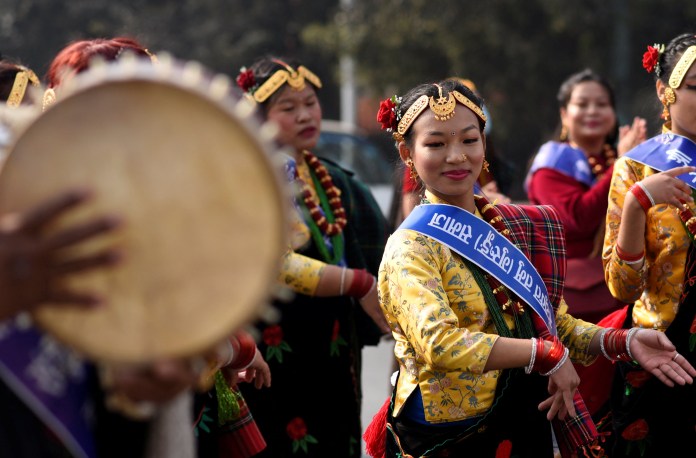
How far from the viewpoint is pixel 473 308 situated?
3254 millimetres

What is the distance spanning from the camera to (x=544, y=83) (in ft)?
55.8

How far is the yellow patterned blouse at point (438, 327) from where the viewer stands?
9.96 feet

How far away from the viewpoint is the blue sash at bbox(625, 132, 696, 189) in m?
3.78

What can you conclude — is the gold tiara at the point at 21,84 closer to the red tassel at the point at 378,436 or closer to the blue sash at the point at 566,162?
the red tassel at the point at 378,436

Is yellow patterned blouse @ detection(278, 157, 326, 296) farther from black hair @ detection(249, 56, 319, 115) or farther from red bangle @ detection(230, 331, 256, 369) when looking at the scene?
red bangle @ detection(230, 331, 256, 369)

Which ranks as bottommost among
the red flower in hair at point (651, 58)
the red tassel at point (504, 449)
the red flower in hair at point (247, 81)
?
the red tassel at point (504, 449)

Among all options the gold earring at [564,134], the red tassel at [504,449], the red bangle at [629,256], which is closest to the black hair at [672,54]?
the red bangle at [629,256]

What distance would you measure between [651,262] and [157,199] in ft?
7.74

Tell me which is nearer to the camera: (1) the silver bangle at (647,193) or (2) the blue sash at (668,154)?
(1) the silver bangle at (647,193)

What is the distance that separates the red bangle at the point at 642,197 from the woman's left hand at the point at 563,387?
0.77 meters

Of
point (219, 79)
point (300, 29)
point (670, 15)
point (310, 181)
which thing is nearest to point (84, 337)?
point (219, 79)

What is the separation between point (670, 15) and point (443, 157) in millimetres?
13279

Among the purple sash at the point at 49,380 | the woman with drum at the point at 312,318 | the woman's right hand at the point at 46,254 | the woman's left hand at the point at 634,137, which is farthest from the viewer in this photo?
the woman's left hand at the point at 634,137

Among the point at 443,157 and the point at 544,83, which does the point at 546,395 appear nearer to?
the point at 443,157
